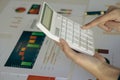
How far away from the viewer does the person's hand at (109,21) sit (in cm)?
83

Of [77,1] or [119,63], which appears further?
[77,1]

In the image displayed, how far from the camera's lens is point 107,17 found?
2.78 feet

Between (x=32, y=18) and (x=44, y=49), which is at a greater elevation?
(x=32, y=18)

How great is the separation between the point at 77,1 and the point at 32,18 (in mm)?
222

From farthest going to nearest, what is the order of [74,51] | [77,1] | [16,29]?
[77,1]
[16,29]
[74,51]

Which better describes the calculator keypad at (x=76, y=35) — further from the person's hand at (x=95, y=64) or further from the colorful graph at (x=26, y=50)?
the colorful graph at (x=26, y=50)

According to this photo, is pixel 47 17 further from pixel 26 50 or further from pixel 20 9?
pixel 20 9

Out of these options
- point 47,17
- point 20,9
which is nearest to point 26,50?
point 47,17

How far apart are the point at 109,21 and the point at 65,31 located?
0.68 ft

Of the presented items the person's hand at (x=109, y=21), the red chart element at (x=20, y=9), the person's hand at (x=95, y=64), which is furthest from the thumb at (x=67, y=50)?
the red chart element at (x=20, y=9)

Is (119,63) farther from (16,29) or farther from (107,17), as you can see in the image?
(16,29)

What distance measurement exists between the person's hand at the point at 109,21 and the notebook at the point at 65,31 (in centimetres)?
4

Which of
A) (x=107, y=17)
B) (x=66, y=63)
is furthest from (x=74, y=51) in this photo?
(x=107, y=17)

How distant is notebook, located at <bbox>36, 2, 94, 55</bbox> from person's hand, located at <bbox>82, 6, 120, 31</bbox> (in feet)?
0.13
